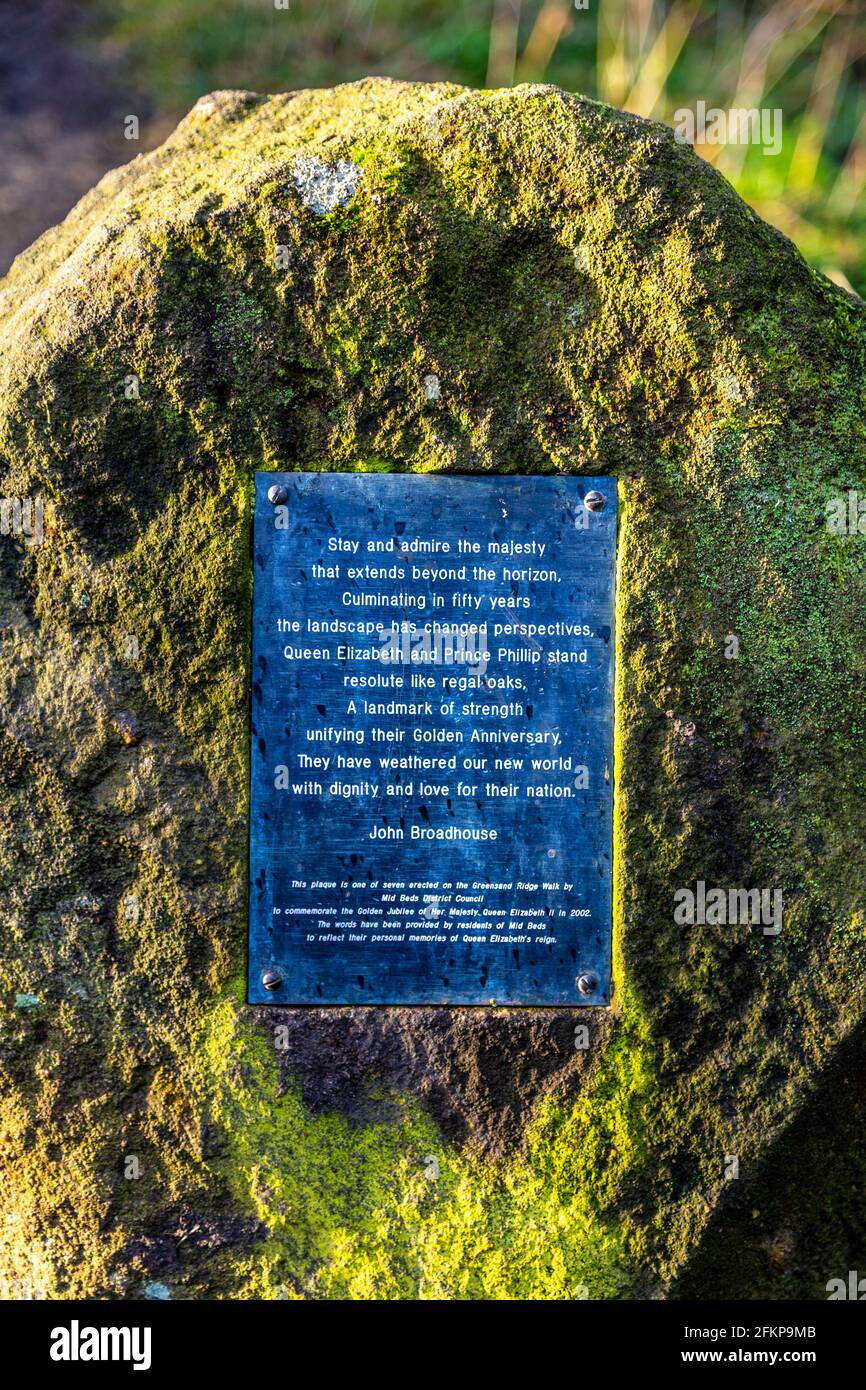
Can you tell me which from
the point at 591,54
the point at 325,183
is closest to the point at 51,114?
the point at 591,54

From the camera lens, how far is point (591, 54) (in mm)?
6539

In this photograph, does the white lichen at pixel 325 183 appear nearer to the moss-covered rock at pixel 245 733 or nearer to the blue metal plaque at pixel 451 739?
the moss-covered rock at pixel 245 733

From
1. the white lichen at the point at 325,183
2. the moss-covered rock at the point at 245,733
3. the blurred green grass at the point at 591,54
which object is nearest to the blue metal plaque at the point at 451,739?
the moss-covered rock at the point at 245,733

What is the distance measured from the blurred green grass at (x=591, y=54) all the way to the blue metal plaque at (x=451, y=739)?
12.5ft

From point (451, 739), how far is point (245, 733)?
0.45 meters

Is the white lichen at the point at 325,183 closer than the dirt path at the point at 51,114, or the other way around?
the white lichen at the point at 325,183

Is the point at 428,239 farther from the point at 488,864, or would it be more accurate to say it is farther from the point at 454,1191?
the point at 454,1191

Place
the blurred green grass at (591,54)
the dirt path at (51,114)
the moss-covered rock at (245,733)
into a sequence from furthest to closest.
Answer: the dirt path at (51,114)
the blurred green grass at (591,54)
the moss-covered rock at (245,733)

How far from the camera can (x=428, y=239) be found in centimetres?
243

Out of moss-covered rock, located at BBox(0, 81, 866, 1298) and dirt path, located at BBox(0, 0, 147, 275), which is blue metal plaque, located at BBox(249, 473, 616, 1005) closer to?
moss-covered rock, located at BBox(0, 81, 866, 1298)

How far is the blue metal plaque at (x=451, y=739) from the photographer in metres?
2.45

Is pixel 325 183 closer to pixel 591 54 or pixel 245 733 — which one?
pixel 245 733

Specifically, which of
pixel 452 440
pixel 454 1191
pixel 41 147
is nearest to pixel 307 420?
pixel 452 440

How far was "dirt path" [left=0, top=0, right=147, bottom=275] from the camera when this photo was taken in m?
6.21
